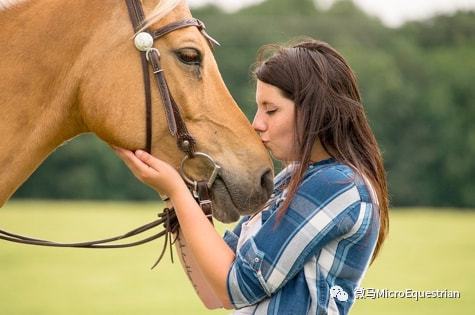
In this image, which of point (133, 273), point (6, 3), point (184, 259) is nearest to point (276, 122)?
point (184, 259)

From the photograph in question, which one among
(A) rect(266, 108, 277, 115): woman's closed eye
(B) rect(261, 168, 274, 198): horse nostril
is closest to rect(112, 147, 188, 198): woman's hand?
(B) rect(261, 168, 274, 198): horse nostril

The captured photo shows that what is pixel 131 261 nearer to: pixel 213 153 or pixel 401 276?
pixel 401 276

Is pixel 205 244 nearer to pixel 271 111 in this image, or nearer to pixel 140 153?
pixel 140 153

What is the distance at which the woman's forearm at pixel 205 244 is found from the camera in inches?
116

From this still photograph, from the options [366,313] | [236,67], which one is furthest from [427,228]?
[236,67]

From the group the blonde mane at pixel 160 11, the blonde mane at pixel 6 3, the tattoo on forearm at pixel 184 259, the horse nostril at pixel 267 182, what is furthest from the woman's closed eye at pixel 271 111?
the blonde mane at pixel 6 3

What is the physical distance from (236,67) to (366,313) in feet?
99.7

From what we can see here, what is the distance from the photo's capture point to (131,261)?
55.0 ft

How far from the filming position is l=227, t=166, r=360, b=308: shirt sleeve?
2.88 meters

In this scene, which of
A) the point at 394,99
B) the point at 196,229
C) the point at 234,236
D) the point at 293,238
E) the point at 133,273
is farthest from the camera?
the point at 394,99

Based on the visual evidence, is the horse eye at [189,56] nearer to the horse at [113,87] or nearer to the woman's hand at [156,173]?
the horse at [113,87]

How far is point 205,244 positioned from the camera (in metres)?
2.98

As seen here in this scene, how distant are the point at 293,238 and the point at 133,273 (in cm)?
1246

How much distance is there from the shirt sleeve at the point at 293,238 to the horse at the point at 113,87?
253 mm
